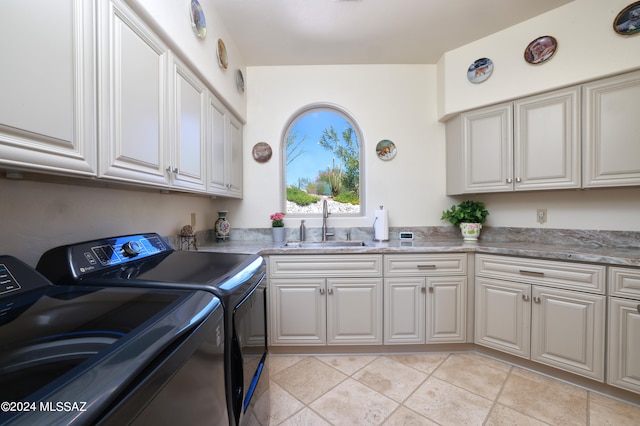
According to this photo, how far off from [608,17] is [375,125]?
1.71 metres

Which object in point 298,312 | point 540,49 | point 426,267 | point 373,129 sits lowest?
point 298,312

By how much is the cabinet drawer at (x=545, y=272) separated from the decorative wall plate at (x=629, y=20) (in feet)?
5.24

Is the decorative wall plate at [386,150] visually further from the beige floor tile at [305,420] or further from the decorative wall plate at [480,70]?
the beige floor tile at [305,420]

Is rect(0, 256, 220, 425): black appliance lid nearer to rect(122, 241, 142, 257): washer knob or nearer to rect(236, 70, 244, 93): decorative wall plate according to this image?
rect(122, 241, 142, 257): washer knob

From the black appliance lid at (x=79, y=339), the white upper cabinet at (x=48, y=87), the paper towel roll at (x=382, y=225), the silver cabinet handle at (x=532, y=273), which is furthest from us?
the paper towel roll at (x=382, y=225)

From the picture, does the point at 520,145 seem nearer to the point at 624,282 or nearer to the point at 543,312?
the point at 624,282

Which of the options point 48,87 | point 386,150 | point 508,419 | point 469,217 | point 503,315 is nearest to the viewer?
point 48,87

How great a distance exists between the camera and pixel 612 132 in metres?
1.65

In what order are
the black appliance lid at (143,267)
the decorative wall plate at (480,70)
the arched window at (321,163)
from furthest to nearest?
the arched window at (321,163)
the decorative wall plate at (480,70)
the black appliance lid at (143,267)

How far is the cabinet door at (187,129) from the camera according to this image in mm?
1312

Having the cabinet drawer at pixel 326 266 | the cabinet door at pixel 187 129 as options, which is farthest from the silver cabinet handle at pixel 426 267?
the cabinet door at pixel 187 129

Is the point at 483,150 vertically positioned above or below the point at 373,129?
below

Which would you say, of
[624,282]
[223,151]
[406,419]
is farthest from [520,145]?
[223,151]

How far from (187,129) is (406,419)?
6.91 feet
